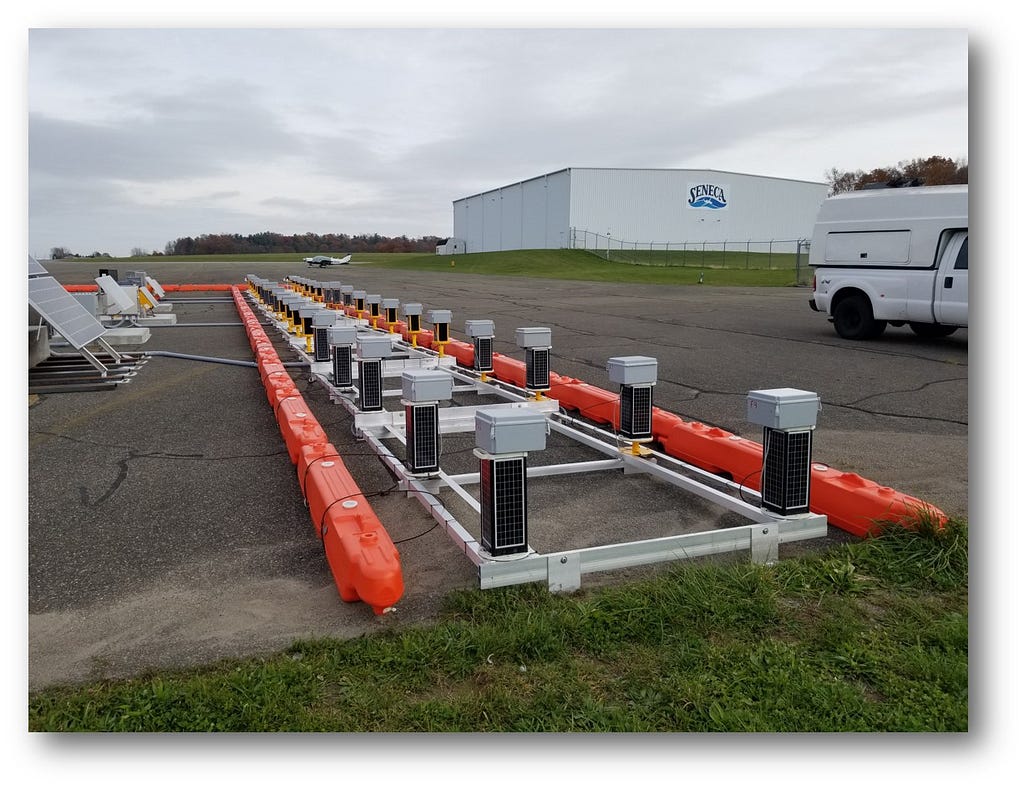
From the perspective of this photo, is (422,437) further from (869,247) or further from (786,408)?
(869,247)

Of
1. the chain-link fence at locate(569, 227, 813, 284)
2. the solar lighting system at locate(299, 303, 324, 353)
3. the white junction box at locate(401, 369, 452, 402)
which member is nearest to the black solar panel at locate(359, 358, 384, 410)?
the white junction box at locate(401, 369, 452, 402)

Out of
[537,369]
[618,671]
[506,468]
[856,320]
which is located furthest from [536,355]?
[856,320]

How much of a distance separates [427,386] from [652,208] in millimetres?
55005

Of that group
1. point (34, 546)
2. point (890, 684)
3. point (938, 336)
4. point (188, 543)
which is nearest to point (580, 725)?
point (890, 684)

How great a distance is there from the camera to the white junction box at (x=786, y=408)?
4.22m

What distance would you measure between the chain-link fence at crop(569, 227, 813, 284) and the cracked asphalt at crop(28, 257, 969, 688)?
4043cm

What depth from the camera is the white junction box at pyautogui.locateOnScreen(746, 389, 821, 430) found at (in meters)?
4.22

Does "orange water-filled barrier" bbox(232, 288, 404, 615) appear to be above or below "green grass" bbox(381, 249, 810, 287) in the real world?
below

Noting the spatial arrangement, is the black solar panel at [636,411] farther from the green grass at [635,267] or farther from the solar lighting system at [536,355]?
the green grass at [635,267]

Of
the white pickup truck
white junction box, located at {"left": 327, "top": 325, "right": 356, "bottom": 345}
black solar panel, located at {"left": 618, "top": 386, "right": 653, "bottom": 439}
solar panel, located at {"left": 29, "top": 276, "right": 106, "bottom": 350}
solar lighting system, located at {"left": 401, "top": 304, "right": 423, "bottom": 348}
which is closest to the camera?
black solar panel, located at {"left": 618, "top": 386, "right": 653, "bottom": 439}

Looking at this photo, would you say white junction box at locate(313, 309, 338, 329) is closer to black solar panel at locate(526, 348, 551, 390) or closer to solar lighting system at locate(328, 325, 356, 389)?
solar lighting system at locate(328, 325, 356, 389)

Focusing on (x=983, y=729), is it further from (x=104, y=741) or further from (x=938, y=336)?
(x=938, y=336)

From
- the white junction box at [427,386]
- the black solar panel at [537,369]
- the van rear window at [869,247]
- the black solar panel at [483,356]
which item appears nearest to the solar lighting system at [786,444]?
the white junction box at [427,386]

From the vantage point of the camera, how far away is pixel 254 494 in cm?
550
